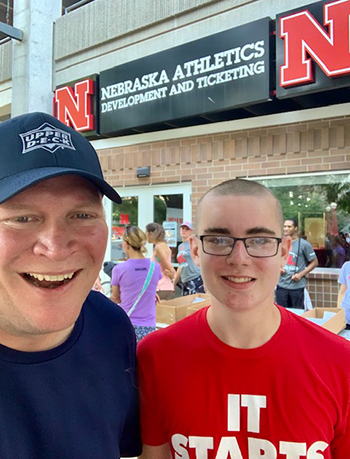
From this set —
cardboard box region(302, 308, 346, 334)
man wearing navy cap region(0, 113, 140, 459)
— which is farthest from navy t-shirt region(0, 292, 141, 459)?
cardboard box region(302, 308, 346, 334)

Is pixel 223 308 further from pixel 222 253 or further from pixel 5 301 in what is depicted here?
pixel 5 301

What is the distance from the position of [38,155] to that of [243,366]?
984 millimetres

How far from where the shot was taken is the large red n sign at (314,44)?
15.5ft

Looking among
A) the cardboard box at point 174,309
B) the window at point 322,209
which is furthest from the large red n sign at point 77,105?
the cardboard box at point 174,309

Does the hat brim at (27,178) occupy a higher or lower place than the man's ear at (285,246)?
higher

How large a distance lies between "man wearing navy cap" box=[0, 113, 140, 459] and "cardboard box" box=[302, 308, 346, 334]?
7.36ft

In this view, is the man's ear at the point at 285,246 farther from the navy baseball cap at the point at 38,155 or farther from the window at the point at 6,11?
the window at the point at 6,11

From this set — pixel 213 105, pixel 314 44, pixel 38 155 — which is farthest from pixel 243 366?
pixel 213 105

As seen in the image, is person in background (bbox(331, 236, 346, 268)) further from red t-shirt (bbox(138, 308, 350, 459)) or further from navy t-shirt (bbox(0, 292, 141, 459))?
navy t-shirt (bbox(0, 292, 141, 459))

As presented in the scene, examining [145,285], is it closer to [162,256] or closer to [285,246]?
[162,256]

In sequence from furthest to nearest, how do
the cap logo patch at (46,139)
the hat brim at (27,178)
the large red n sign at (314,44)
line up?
the large red n sign at (314,44), the cap logo patch at (46,139), the hat brim at (27,178)

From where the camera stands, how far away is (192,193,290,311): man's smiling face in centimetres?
143

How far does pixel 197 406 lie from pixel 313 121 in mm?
5142

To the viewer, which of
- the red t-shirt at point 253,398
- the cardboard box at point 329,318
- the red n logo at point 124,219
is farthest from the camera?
the red n logo at point 124,219
